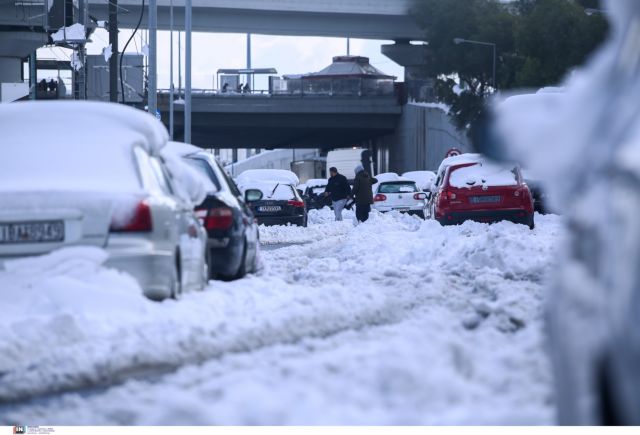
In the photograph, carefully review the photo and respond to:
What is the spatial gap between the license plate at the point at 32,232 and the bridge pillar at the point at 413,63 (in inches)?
2867

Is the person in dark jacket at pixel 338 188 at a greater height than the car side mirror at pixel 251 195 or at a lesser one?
lesser

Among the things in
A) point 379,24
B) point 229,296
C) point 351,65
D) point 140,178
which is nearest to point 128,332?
point 140,178

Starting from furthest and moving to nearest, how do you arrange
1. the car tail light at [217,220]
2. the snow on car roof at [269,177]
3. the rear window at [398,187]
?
the rear window at [398,187], the snow on car roof at [269,177], the car tail light at [217,220]

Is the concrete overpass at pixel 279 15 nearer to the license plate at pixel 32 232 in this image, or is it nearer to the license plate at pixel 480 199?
the license plate at pixel 480 199

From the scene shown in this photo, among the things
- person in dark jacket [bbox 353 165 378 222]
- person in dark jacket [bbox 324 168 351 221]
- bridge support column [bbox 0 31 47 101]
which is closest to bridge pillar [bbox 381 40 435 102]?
bridge support column [bbox 0 31 47 101]

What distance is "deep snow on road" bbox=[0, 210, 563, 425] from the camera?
242 inches

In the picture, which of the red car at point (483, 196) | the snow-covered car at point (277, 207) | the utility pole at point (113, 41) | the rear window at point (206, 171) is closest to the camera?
the rear window at point (206, 171)

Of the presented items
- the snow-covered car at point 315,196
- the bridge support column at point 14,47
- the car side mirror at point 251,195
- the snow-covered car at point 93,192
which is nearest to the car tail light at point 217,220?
the snow-covered car at point 93,192

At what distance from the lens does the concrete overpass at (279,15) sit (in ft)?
247

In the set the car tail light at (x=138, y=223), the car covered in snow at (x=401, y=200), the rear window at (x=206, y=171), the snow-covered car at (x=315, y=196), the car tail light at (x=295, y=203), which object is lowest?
the snow-covered car at (x=315, y=196)

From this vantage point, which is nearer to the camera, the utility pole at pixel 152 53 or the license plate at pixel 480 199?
the license plate at pixel 480 199

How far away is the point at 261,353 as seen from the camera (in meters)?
8.31

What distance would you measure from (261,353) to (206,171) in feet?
22.3

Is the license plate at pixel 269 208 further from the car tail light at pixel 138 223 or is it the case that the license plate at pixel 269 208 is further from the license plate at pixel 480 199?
the car tail light at pixel 138 223
